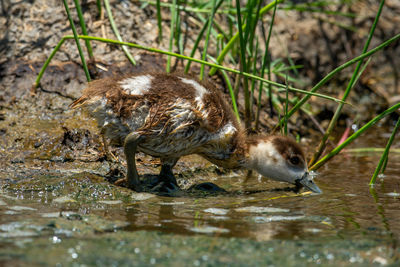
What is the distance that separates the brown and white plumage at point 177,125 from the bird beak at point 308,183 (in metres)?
0.02

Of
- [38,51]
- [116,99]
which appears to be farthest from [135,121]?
[38,51]

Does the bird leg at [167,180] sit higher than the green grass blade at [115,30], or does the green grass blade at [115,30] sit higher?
the green grass blade at [115,30]

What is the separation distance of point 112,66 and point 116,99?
1834 millimetres

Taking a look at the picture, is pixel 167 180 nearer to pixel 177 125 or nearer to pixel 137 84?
pixel 177 125

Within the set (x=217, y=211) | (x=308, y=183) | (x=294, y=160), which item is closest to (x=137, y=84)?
(x=217, y=211)

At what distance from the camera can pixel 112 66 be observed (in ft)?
20.1

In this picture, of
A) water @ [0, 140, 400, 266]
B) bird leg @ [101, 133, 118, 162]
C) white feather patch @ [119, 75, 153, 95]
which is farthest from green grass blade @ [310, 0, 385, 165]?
bird leg @ [101, 133, 118, 162]

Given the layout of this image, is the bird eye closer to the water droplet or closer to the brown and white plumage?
the brown and white plumage

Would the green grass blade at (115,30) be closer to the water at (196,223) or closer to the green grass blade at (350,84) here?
the water at (196,223)

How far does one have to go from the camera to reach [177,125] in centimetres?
439

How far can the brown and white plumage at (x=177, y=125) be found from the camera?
4.38m

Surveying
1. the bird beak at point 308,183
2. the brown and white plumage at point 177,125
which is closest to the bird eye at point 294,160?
the brown and white plumage at point 177,125

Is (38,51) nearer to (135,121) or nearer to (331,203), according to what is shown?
(135,121)

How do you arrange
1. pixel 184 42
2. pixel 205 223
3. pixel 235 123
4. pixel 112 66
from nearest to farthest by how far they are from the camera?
pixel 205 223
pixel 235 123
pixel 112 66
pixel 184 42
